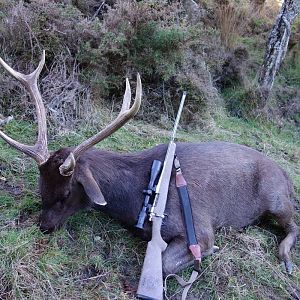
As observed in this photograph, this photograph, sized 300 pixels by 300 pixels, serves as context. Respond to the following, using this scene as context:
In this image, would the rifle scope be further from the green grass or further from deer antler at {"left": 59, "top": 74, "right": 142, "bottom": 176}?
deer antler at {"left": 59, "top": 74, "right": 142, "bottom": 176}

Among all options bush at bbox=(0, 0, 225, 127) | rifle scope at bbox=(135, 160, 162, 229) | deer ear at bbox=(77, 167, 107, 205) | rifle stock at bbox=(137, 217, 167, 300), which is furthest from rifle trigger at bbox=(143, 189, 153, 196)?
bush at bbox=(0, 0, 225, 127)

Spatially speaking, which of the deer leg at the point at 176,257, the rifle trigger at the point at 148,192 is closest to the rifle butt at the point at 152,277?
the deer leg at the point at 176,257

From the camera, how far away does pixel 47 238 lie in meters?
4.40

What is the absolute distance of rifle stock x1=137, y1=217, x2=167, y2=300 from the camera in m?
4.00

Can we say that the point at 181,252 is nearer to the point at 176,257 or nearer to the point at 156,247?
the point at 176,257

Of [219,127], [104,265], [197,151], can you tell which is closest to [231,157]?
[197,151]

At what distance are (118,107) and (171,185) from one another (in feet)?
8.49

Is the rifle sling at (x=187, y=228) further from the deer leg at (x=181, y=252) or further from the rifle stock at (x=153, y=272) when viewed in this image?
the rifle stock at (x=153, y=272)

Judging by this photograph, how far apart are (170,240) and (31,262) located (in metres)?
1.21

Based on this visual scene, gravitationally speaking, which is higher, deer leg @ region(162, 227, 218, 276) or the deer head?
the deer head

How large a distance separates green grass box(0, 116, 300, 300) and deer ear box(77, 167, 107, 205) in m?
0.54

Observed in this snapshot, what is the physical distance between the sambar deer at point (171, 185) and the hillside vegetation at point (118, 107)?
19 cm

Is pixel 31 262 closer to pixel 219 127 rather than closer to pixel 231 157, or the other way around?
pixel 231 157

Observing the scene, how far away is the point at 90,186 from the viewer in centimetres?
423
